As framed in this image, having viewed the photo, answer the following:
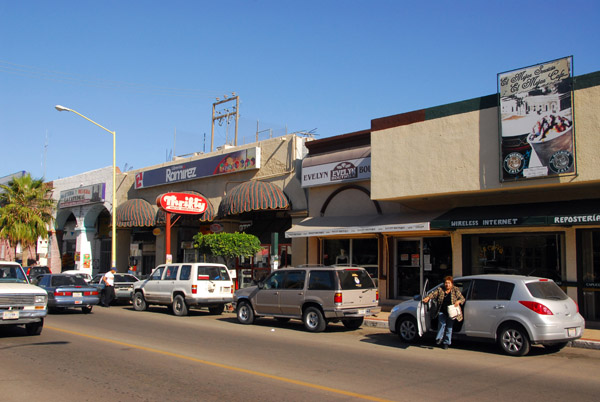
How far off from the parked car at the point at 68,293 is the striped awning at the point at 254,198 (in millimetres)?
6924

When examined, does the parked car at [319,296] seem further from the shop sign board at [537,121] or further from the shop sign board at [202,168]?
the shop sign board at [202,168]

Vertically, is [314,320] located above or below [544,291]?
below

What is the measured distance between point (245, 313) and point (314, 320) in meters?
2.68

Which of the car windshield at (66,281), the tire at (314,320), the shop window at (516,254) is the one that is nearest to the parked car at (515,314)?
the tire at (314,320)

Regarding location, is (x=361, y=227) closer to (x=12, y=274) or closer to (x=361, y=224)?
(x=361, y=224)

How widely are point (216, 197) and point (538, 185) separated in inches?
642

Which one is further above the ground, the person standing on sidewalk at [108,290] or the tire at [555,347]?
the person standing on sidewalk at [108,290]

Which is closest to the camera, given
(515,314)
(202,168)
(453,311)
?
(515,314)

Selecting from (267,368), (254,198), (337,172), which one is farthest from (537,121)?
(254,198)

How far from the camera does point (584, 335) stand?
12727mm

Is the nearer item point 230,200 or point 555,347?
point 555,347

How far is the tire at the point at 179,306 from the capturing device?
59.8 feet

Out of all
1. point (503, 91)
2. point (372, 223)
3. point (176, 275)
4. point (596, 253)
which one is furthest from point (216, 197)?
point (596, 253)

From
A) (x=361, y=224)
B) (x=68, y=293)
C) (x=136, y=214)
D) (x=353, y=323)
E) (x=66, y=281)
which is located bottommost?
(x=353, y=323)
